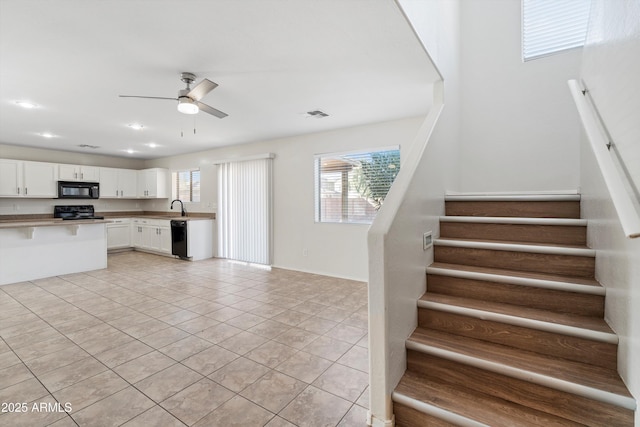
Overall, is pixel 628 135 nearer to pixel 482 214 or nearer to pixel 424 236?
pixel 424 236

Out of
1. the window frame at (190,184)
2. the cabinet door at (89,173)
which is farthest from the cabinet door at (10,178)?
the window frame at (190,184)

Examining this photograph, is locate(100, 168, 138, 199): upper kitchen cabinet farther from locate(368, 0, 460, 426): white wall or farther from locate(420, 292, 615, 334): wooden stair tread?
locate(420, 292, 615, 334): wooden stair tread

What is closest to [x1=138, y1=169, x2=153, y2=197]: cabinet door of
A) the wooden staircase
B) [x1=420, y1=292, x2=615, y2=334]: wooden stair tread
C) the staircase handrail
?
the wooden staircase

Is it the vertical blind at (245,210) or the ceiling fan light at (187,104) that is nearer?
the ceiling fan light at (187,104)

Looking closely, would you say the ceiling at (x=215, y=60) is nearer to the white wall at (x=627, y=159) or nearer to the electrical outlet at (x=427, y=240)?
the white wall at (x=627, y=159)

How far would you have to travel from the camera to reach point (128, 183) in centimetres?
764

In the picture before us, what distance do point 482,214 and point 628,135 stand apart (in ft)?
4.20

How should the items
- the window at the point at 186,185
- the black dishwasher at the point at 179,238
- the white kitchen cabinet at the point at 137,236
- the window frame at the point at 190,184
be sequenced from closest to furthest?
the black dishwasher at the point at 179,238 < the window frame at the point at 190,184 < the window at the point at 186,185 < the white kitchen cabinet at the point at 137,236

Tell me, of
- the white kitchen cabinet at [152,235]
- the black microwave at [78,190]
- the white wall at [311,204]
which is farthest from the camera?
the white kitchen cabinet at [152,235]

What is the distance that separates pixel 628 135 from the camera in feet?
4.36

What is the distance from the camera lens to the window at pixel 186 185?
278 inches

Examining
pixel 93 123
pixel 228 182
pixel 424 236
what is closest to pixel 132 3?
pixel 424 236

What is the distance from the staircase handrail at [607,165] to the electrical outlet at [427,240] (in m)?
0.97

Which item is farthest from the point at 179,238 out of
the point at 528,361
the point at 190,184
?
the point at 528,361
